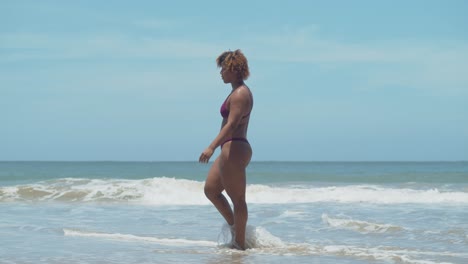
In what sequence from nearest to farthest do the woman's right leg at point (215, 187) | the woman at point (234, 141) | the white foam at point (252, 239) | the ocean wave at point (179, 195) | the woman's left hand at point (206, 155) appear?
1. the woman's left hand at point (206, 155)
2. the woman at point (234, 141)
3. the woman's right leg at point (215, 187)
4. the white foam at point (252, 239)
5. the ocean wave at point (179, 195)

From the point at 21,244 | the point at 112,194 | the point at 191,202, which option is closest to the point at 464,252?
the point at 21,244

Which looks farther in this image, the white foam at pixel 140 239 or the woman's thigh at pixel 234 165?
the white foam at pixel 140 239

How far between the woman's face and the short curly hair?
0.03m

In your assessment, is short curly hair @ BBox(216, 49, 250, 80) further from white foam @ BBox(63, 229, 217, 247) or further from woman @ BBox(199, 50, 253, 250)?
white foam @ BBox(63, 229, 217, 247)

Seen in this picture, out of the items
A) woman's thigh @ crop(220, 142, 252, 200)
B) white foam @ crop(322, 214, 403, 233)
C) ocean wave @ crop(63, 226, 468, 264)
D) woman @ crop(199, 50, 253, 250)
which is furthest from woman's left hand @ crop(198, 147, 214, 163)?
white foam @ crop(322, 214, 403, 233)

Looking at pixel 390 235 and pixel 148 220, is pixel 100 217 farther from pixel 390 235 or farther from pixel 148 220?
pixel 390 235

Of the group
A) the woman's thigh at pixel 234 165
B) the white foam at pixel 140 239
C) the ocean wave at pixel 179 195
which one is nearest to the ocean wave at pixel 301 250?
the white foam at pixel 140 239

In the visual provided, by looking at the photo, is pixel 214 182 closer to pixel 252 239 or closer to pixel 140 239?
pixel 252 239

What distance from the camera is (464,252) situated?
248 inches

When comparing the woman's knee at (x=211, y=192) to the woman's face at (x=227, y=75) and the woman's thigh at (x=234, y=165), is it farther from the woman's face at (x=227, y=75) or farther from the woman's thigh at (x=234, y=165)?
the woman's face at (x=227, y=75)

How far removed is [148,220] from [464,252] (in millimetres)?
4541

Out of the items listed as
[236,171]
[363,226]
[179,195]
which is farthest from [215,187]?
[179,195]

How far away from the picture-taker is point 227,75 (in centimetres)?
590

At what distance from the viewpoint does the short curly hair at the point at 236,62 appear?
19.3 feet
